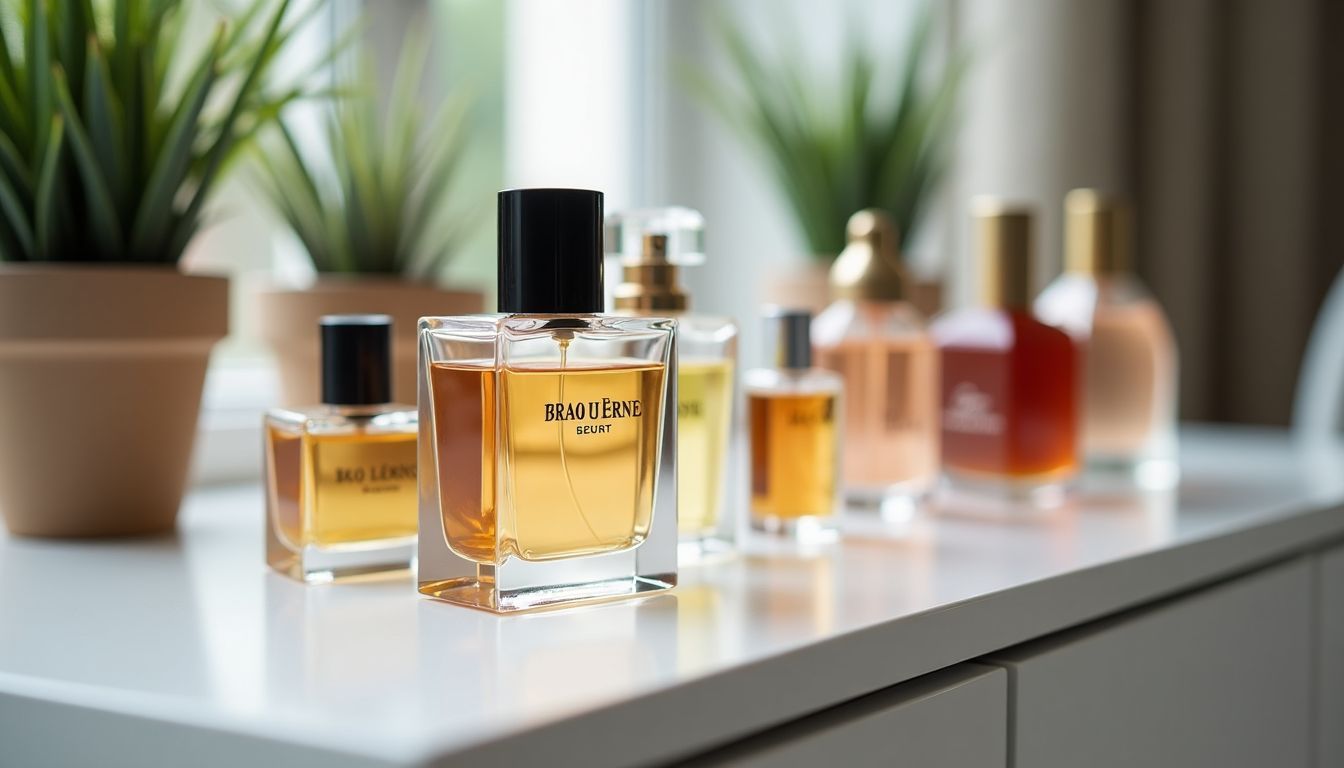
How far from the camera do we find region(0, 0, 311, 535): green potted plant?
2.09 ft

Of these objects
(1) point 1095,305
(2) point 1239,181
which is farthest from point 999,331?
(2) point 1239,181

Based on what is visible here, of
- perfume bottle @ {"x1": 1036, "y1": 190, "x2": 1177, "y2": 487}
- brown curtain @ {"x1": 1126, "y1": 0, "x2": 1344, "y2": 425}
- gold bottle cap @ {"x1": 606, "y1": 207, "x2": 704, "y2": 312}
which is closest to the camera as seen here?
gold bottle cap @ {"x1": 606, "y1": 207, "x2": 704, "y2": 312}

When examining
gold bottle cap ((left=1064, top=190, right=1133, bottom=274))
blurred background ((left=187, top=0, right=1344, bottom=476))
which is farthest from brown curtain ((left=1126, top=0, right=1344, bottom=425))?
gold bottle cap ((left=1064, top=190, right=1133, bottom=274))

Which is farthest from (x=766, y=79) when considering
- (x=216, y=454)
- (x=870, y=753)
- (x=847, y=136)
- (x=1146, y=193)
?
(x=870, y=753)

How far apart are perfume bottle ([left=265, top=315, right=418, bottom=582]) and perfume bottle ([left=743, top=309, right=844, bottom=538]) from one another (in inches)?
8.2

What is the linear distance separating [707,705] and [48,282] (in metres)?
0.44

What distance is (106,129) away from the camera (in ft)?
2.13

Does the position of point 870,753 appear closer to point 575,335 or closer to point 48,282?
point 575,335

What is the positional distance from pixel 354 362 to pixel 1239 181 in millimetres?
1365

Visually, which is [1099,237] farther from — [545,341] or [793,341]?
[545,341]

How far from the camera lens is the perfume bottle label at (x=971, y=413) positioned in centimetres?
83

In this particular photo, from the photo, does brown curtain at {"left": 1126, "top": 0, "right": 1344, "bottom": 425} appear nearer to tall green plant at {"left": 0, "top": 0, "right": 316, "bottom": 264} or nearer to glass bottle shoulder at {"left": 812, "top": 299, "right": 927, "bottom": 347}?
glass bottle shoulder at {"left": 812, "top": 299, "right": 927, "bottom": 347}

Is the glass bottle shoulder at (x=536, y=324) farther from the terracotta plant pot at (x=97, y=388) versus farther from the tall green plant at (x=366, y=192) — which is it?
the tall green plant at (x=366, y=192)

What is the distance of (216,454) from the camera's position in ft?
3.13
